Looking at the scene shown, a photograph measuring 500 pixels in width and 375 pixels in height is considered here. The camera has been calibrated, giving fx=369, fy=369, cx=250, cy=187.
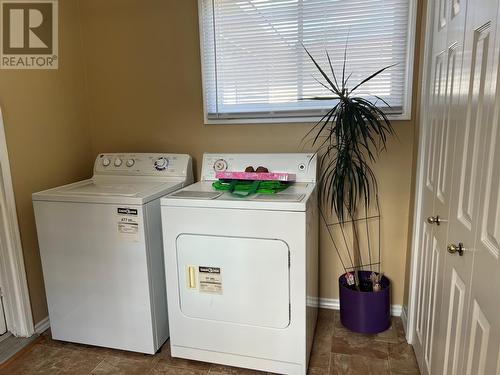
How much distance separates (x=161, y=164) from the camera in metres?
2.42

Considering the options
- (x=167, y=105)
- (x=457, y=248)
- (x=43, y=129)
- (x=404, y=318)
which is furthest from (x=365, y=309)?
(x=43, y=129)

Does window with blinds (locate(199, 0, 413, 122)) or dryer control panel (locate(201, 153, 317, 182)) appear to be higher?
window with blinds (locate(199, 0, 413, 122))

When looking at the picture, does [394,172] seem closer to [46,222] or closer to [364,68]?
[364,68]

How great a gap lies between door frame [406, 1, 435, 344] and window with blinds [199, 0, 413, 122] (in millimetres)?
200

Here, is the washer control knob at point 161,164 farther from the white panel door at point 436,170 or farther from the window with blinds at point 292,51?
the white panel door at point 436,170

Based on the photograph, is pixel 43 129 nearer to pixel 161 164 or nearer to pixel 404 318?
pixel 161 164

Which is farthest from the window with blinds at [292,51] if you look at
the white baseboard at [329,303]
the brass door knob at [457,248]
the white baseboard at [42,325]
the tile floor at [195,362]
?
the white baseboard at [42,325]

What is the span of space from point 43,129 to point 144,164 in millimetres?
639

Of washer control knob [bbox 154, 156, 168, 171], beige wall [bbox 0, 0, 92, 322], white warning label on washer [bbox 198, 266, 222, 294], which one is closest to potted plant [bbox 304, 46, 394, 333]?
white warning label on washer [bbox 198, 266, 222, 294]

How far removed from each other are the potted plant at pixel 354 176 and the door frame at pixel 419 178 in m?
0.17

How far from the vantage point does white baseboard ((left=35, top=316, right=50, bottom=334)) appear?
2293 millimetres

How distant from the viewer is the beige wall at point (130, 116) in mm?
2244

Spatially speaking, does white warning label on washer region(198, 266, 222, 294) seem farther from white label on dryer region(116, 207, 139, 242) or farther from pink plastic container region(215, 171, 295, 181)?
pink plastic container region(215, 171, 295, 181)

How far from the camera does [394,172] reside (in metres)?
2.29
